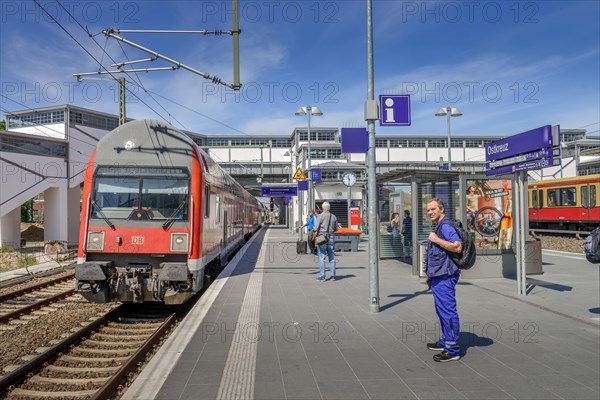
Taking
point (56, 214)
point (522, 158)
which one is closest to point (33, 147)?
point (56, 214)

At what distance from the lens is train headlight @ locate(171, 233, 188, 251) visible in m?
8.17

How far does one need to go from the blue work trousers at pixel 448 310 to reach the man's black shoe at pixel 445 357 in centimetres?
3

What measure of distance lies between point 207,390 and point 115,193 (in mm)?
5151

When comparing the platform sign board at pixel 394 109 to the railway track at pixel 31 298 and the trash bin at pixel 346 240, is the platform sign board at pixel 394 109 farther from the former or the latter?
the trash bin at pixel 346 240

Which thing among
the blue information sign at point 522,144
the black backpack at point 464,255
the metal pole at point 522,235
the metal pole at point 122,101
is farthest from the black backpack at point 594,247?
the metal pole at point 122,101

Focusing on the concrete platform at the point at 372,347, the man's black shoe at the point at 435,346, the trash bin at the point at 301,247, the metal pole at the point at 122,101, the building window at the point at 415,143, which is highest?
the building window at the point at 415,143

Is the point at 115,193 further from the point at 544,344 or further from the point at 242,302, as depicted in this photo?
the point at 544,344

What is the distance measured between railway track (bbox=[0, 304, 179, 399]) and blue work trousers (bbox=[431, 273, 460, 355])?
3449 mm

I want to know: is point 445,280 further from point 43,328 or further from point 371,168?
point 43,328

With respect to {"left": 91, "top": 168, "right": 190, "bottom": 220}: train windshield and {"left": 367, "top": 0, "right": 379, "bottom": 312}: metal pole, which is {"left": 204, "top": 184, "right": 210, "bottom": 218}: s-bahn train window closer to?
{"left": 91, "top": 168, "right": 190, "bottom": 220}: train windshield

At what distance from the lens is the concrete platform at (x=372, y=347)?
4289 millimetres

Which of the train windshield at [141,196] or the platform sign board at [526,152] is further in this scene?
the train windshield at [141,196]

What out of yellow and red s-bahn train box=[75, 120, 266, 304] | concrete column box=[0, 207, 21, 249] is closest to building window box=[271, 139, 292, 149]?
concrete column box=[0, 207, 21, 249]

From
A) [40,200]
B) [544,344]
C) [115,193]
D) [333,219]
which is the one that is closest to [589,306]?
[544,344]
